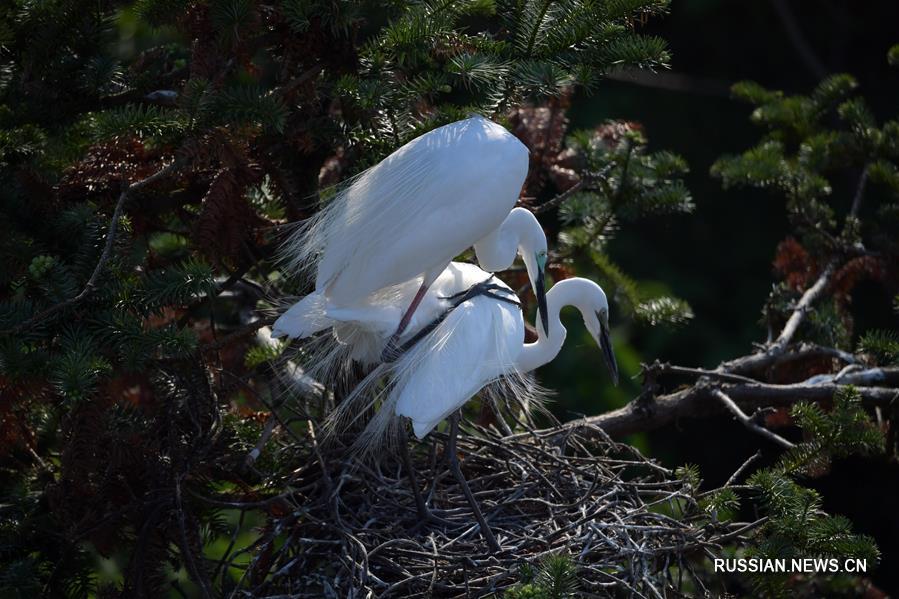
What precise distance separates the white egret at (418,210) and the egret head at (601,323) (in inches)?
18.7

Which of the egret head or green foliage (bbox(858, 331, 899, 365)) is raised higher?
the egret head

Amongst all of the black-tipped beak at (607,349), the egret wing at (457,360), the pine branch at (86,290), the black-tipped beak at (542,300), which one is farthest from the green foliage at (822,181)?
the pine branch at (86,290)

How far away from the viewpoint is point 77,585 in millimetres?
2301

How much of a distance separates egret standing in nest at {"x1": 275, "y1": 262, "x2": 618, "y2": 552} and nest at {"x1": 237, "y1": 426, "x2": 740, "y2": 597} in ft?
0.30

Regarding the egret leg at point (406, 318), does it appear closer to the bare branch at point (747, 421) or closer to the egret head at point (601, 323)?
the egret head at point (601, 323)

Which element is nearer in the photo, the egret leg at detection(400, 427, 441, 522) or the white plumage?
the white plumage

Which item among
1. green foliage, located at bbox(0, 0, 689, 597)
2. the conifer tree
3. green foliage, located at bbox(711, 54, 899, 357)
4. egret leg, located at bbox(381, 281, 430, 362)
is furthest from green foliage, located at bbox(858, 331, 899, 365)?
egret leg, located at bbox(381, 281, 430, 362)

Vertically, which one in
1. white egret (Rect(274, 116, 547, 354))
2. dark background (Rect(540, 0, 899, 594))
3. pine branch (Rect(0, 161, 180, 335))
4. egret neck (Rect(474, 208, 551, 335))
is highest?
pine branch (Rect(0, 161, 180, 335))

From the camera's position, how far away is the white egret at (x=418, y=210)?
2.13 metres

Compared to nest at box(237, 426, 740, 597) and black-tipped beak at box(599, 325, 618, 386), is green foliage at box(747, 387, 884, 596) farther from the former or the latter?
black-tipped beak at box(599, 325, 618, 386)

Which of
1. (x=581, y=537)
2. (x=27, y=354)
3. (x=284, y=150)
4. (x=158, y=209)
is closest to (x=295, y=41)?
(x=284, y=150)

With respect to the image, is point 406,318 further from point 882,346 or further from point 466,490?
point 882,346

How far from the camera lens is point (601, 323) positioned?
8.61 feet

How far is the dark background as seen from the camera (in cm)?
504
